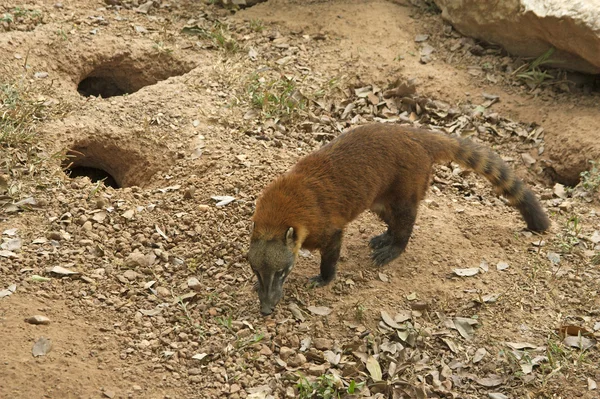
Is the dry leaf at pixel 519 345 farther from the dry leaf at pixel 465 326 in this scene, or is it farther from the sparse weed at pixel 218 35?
the sparse weed at pixel 218 35

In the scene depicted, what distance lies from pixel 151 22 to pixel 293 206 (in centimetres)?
486

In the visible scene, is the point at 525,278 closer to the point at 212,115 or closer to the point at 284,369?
the point at 284,369

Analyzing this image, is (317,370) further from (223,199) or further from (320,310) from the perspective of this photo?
(223,199)

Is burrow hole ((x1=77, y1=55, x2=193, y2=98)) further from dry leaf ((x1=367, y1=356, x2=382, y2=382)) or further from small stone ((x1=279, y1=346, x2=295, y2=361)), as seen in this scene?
dry leaf ((x1=367, y1=356, x2=382, y2=382))

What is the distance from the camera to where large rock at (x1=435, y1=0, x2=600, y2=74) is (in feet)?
26.1

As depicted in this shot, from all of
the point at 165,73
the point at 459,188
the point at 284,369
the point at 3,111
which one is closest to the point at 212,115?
the point at 165,73

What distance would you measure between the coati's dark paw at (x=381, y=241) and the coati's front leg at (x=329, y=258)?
67cm

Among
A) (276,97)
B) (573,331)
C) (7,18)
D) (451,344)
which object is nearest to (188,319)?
(451,344)

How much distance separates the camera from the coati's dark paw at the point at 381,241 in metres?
6.46

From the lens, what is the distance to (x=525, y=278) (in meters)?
6.14

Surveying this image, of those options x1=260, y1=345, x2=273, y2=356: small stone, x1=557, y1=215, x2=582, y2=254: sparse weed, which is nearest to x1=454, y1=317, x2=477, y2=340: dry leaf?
x1=557, y1=215, x2=582, y2=254: sparse weed

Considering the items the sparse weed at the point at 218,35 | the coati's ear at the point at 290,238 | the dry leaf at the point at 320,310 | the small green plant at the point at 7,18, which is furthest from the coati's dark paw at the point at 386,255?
the small green plant at the point at 7,18

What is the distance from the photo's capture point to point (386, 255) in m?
6.25

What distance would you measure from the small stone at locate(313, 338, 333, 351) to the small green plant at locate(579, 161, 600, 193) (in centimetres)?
347
